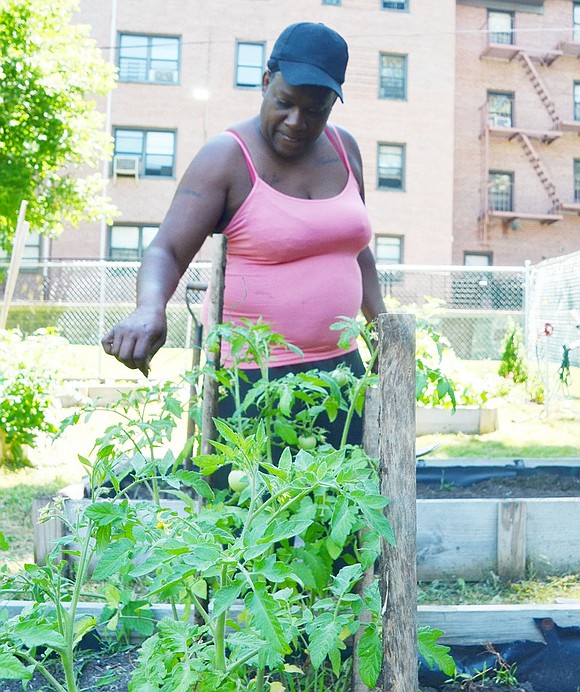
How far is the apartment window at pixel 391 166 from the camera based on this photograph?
20.9m

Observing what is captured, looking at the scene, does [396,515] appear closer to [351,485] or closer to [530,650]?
[351,485]

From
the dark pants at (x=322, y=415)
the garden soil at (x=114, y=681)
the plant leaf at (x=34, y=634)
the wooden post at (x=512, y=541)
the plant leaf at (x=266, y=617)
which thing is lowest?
the garden soil at (x=114, y=681)

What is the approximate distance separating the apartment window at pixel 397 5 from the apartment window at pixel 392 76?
1323 mm

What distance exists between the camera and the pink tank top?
2.24 metres

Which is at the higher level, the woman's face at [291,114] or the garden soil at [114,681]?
the woman's face at [291,114]

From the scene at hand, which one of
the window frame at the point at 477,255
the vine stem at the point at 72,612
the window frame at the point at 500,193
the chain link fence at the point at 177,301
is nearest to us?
the vine stem at the point at 72,612

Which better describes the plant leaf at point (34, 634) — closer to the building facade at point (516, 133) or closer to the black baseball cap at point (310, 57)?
the black baseball cap at point (310, 57)

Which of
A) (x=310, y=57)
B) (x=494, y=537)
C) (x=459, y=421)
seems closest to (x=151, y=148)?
(x=459, y=421)

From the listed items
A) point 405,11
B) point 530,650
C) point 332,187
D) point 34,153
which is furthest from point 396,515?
point 405,11

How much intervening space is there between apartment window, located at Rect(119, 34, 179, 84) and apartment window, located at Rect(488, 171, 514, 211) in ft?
32.0

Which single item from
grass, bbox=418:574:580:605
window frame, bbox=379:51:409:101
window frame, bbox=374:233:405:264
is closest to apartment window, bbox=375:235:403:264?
window frame, bbox=374:233:405:264

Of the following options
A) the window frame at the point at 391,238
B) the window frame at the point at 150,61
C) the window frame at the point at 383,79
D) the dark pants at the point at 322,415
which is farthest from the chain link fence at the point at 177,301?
the dark pants at the point at 322,415

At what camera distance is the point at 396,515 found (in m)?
1.19

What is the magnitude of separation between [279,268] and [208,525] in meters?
1.24
